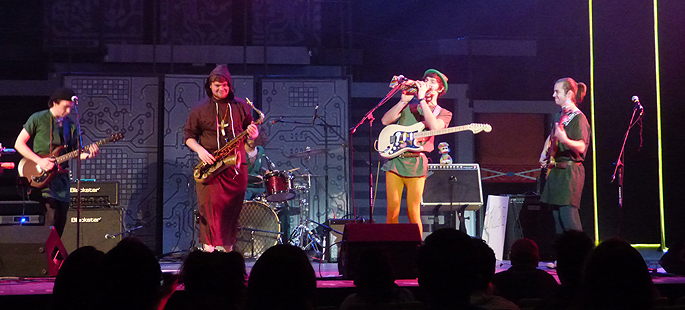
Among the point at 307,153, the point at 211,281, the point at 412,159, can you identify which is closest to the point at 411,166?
the point at 412,159

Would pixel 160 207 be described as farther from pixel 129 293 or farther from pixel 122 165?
pixel 129 293

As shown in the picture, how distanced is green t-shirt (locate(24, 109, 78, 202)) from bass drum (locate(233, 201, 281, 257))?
8.66 ft

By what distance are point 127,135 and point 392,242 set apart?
19.7 feet

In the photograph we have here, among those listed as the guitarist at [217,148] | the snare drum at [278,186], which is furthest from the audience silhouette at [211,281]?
the snare drum at [278,186]

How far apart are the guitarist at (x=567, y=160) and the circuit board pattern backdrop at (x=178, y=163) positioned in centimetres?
508

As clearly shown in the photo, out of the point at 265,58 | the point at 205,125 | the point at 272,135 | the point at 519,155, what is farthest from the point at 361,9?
the point at 205,125

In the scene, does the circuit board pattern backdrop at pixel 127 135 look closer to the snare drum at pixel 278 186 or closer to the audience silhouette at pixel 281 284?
the snare drum at pixel 278 186

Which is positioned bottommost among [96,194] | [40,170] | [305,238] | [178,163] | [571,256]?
[305,238]

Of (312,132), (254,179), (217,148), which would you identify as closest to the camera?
(217,148)

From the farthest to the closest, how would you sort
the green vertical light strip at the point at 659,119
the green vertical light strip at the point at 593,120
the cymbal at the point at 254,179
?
the green vertical light strip at the point at 593,120 < the green vertical light strip at the point at 659,119 < the cymbal at the point at 254,179

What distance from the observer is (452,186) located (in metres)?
7.21

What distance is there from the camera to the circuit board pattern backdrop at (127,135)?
9.14 meters

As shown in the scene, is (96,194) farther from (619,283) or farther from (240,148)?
(619,283)

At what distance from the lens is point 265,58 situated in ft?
31.9
